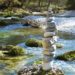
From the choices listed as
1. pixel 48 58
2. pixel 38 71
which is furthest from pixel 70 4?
pixel 48 58

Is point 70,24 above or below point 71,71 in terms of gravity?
below

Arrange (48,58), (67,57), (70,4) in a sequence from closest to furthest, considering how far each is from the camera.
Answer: (48,58) < (67,57) < (70,4)

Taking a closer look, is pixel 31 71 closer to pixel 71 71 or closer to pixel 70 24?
pixel 71 71

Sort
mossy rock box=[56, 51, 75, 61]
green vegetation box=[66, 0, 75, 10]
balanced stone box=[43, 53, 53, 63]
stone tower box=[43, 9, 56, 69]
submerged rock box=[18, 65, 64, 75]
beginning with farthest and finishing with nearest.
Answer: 1. green vegetation box=[66, 0, 75, 10]
2. mossy rock box=[56, 51, 75, 61]
3. submerged rock box=[18, 65, 64, 75]
4. balanced stone box=[43, 53, 53, 63]
5. stone tower box=[43, 9, 56, 69]

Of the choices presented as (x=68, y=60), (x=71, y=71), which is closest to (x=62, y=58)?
(x=68, y=60)

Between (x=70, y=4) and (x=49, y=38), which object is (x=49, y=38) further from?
(x=70, y=4)

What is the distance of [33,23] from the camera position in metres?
38.0

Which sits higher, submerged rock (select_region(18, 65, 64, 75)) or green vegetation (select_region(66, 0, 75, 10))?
submerged rock (select_region(18, 65, 64, 75))

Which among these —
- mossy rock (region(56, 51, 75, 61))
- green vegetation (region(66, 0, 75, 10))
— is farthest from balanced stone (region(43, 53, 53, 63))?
green vegetation (region(66, 0, 75, 10))

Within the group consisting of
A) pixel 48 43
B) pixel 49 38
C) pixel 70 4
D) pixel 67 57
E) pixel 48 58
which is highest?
pixel 49 38

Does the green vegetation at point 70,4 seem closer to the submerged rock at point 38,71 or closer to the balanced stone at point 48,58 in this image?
the submerged rock at point 38,71

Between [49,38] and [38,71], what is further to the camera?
[38,71]

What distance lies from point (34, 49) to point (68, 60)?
4.58 meters

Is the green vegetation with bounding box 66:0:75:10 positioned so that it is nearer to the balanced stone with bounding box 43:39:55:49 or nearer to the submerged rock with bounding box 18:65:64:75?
the submerged rock with bounding box 18:65:64:75
